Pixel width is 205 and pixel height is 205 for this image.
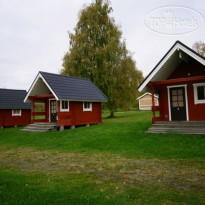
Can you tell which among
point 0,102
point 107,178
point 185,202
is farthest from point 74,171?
point 0,102

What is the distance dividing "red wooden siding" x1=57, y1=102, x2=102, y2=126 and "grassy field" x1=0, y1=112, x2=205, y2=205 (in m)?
7.56

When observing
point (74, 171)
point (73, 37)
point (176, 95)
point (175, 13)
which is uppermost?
point (73, 37)

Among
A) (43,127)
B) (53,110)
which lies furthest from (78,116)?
(43,127)

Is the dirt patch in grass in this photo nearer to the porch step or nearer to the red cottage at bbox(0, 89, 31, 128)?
the porch step

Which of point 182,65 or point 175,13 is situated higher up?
point 175,13

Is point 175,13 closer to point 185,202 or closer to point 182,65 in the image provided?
point 182,65

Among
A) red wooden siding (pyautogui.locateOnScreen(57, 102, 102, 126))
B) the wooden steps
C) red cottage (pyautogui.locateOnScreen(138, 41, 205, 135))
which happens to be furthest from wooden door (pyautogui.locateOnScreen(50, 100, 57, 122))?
the wooden steps

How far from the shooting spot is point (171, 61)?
511 inches

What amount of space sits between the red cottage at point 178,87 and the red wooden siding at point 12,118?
54.0ft

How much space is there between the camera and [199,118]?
13117 millimetres

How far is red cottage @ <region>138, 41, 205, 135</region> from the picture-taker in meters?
12.9

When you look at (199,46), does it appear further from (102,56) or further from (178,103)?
(178,103)

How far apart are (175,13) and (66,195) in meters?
10.7

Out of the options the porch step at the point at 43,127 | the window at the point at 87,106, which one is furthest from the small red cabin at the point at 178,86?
the porch step at the point at 43,127
